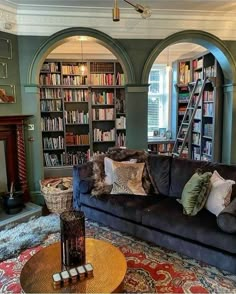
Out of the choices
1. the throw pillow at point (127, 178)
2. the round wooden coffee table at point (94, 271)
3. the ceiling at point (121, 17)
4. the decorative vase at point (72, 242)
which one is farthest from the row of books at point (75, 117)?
the decorative vase at point (72, 242)

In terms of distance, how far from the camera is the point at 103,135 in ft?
19.5

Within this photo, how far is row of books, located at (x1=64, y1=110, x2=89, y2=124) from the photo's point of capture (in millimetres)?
5805

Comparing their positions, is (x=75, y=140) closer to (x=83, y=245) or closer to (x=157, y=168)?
(x=157, y=168)

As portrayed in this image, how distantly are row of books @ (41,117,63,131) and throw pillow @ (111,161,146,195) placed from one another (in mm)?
2787

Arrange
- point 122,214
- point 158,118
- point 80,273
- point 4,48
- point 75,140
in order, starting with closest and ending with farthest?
point 80,273
point 122,214
point 4,48
point 75,140
point 158,118

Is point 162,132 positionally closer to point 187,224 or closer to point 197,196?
point 197,196

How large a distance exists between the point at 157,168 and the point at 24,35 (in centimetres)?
266

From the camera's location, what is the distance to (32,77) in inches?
154

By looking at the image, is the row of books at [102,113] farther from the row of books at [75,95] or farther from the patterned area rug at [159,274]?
the patterned area rug at [159,274]

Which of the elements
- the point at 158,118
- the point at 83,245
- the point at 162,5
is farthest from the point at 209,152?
the point at 83,245

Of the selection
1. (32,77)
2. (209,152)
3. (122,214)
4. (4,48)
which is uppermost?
(4,48)

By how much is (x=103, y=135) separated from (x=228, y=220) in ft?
13.2

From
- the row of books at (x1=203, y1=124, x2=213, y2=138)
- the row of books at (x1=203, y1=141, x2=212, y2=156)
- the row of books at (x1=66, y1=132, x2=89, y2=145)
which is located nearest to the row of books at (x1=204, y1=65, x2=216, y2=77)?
the row of books at (x1=203, y1=124, x2=213, y2=138)

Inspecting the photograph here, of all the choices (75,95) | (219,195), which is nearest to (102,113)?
(75,95)
